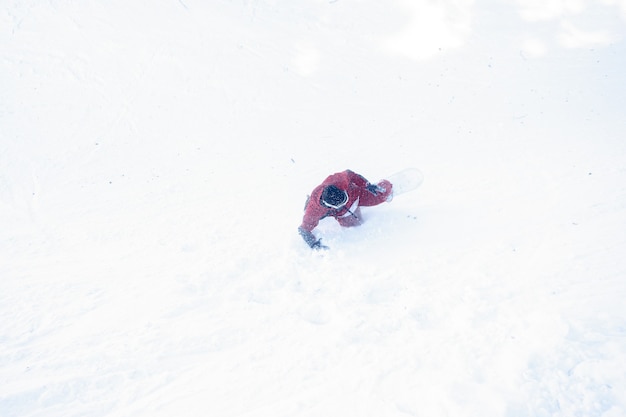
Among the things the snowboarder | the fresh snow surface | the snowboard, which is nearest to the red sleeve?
the snowboarder

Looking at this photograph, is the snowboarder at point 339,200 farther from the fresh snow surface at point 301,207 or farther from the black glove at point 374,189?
the fresh snow surface at point 301,207

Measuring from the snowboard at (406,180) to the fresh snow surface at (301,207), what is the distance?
0.20m

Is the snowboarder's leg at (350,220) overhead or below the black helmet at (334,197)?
below

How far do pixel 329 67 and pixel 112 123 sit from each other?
4.84m

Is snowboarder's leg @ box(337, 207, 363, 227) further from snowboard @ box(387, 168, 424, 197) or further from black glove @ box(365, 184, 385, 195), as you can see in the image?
snowboard @ box(387, 168, 424, 197)

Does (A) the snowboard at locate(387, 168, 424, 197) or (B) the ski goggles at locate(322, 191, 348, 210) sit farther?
(A) the snowboard at locate(387, 168, 424, 197)

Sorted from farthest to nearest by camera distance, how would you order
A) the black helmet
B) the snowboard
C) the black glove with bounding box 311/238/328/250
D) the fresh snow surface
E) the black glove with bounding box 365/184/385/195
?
the snowboard → the black glove with bounding box 365/184/385/195 → the black glove with bounding box 311/238/328/250 → the black helmet → the fresh snow surface

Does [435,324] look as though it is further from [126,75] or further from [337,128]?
[126,75]

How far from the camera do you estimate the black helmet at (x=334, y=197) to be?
3.90m

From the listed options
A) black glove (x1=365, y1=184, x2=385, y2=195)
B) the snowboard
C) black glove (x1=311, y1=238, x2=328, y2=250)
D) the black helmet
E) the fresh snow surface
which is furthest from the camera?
the snowboard

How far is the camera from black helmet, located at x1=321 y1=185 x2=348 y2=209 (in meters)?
3.90

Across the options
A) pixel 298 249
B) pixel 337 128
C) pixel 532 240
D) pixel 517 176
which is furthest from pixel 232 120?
pixel 532 240

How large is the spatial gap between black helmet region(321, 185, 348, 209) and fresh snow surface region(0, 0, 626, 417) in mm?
607

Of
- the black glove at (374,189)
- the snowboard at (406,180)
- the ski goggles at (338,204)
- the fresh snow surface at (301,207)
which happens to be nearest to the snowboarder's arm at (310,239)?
the fresh snow surface at (301,207)
